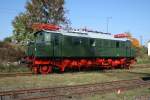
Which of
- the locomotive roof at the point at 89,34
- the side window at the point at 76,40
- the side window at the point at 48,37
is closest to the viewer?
the side window at the point at 48,37

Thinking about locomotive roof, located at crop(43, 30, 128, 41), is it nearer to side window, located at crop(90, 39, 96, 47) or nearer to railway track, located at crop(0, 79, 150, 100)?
side window, located at crop(90, 39, 96, 47)

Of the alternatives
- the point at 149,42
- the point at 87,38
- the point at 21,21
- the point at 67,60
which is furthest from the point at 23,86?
the point at 149,42

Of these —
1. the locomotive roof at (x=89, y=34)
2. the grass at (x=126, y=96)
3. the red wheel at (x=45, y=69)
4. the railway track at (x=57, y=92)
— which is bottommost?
the grass at (x=126, y=96)

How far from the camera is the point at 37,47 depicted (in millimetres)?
23062

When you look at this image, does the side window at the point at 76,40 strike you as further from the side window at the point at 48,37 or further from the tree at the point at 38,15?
the tree at the point at 38,15

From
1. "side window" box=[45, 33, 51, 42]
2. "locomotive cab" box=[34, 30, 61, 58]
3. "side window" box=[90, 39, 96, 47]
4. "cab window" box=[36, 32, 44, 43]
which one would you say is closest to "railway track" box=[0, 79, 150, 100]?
"locomotive cab" box=[34, 30, 61, 58]

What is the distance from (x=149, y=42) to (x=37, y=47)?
3084 inches

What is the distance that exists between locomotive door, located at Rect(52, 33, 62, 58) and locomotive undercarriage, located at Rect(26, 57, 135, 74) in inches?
15.7

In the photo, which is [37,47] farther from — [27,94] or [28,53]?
[27,94]

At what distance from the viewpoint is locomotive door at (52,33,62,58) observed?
2386cm

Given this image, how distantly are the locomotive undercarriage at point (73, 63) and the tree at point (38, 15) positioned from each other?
1253 cm

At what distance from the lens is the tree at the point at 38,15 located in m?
40.2

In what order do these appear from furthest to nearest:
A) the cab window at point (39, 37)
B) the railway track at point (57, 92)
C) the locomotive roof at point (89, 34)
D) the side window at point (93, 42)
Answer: the side window at point (93, 42) < the locomotive roof at point (89, 34) < the cab window at point (39, 37) < the railway track at point (57, 92)

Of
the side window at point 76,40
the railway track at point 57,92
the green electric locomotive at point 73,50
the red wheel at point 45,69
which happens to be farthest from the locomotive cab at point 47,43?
the railway track at point 57,92
